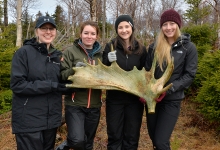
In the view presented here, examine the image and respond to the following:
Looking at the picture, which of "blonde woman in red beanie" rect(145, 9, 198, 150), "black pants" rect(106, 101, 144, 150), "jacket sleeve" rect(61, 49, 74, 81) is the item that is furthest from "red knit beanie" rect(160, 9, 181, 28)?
"jacket sleeve" rect(61, 49, 74, 81)

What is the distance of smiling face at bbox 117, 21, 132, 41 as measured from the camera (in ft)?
10.8

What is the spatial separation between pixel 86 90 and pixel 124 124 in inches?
33.9

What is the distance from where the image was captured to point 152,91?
274cm

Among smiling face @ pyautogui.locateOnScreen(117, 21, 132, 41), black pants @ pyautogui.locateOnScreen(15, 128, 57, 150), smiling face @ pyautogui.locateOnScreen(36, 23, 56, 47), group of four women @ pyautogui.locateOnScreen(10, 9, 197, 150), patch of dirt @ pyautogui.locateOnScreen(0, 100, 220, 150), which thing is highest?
smiling face @ pyautogui.locateOnScreen(117, 21, 132, 41)

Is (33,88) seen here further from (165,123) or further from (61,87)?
(165,123)

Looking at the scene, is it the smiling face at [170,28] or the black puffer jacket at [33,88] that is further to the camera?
the smiling face at [170,28]

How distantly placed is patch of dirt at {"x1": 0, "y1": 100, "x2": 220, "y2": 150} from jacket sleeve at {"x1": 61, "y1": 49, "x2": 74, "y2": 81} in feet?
6.58

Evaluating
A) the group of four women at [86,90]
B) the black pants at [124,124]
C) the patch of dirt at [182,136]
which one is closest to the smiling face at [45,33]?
the group of four women at [86,90]

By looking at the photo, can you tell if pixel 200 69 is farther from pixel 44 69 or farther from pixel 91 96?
pixel 44 69

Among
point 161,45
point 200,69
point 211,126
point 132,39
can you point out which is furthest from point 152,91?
point 200,69

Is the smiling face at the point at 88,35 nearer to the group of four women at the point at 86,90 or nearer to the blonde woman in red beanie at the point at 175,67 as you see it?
the group of four women at the point at 86,90

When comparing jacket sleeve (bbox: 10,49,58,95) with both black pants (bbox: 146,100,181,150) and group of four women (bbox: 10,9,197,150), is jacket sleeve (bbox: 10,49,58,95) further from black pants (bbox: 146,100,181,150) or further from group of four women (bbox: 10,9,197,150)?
black pants (bbox: 146,100,181,150)

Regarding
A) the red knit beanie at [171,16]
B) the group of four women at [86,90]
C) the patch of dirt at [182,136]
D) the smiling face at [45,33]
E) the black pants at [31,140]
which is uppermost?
the red knit beanie at [171,16]

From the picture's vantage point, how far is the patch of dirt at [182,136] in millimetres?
4543
